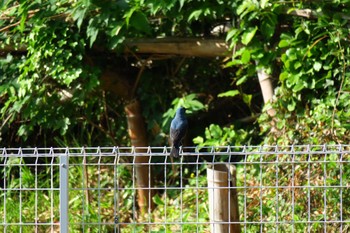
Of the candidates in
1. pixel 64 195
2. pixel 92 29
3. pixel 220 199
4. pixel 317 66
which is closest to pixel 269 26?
pixel 317 66

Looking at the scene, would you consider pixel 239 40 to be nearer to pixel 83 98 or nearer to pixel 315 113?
pixel 315 113

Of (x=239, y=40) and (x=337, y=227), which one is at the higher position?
(x=239, y=40)

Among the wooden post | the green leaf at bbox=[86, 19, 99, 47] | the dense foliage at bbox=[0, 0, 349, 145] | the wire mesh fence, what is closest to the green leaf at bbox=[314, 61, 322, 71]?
the dense foliage at bbox=[0, 0, 349, 145]

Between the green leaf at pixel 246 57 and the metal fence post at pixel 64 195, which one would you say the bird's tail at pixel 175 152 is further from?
the green leaf at pixel 246 57

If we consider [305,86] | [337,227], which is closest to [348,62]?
[305,86]

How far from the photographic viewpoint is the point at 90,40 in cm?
635

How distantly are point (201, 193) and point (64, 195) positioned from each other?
7.36 feet

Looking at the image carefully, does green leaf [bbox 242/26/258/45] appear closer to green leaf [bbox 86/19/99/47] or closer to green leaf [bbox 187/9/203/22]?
green leaf [bbox 187/9/203/22]

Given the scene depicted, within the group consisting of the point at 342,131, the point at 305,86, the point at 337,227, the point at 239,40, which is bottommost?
the point at 337,227

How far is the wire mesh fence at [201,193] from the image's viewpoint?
4.27 metres

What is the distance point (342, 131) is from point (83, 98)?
2.18 m

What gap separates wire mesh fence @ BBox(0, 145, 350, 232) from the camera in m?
4.27

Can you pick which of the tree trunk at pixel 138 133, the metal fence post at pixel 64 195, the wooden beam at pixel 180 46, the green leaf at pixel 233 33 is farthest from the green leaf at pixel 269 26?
the metal fence post at pixel 64 195

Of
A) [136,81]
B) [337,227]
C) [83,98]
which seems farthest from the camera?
[136,81]
